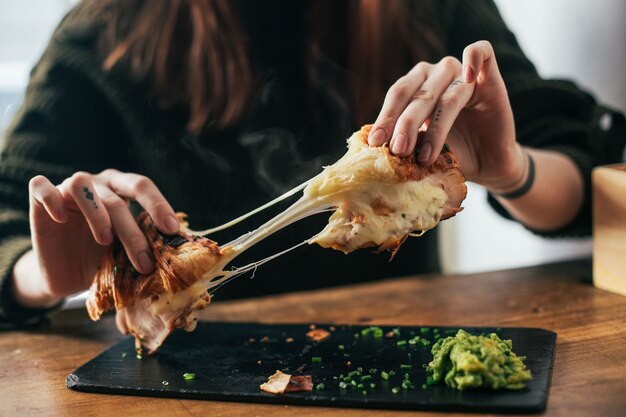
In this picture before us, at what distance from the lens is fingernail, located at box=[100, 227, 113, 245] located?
1.33 metres

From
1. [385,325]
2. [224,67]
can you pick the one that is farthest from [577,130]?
[224,67]

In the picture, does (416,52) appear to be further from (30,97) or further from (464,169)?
(30,97)

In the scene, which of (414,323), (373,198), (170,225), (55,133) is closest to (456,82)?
(373,198)

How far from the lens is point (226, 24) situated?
2082 mm

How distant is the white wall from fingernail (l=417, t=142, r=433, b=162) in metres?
1.59

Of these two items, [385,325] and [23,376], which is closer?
[23,376]

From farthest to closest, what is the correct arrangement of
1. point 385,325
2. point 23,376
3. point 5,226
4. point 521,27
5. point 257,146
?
point 521,27 → point 257,146 → point 5,226 → point 385,325 → point 23,376

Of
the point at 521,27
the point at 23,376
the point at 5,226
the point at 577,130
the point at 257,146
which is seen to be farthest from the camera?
the point at 521,27

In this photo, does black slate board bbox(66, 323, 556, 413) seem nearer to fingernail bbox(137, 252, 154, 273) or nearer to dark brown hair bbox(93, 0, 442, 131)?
fingernail bbox(137, 252, 154, 273)

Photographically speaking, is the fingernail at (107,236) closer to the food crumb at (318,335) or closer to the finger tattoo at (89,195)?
the finger tattoo at (89,195)

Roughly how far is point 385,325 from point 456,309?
182 millimetres

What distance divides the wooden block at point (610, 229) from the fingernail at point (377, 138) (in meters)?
0.66

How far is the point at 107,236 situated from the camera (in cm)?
133

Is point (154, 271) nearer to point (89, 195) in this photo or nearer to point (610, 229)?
point (89, 195)
